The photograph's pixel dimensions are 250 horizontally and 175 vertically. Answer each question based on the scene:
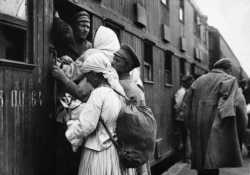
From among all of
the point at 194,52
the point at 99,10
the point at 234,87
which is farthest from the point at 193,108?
the point at 194,52

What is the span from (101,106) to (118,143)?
384mm

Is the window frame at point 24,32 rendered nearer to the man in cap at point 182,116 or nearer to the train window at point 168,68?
the man in cap at point 182,116

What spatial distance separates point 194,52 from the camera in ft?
48.8

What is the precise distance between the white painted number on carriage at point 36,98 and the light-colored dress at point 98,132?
0.94m

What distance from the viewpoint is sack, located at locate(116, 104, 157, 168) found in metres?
2.99

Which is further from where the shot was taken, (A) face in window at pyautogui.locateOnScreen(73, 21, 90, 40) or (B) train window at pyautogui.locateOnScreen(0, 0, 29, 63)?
(A) face in window at pyautogui.locateOnScreen(73, 21, 90, 40)

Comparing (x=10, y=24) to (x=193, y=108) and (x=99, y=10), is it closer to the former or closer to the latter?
(x=99, y=10)

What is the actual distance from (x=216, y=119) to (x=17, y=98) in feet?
11.2

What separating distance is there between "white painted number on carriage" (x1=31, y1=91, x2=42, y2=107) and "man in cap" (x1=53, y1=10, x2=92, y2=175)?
0.80 feet

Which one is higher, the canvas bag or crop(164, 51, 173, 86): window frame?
crop(164, 51, 173, 86): window frame

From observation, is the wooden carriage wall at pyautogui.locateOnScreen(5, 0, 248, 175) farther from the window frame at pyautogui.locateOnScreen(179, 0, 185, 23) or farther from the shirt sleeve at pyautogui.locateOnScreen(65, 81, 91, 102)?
the window frame at pyautogui.locateOnScreen(179, 0, 185, 23)

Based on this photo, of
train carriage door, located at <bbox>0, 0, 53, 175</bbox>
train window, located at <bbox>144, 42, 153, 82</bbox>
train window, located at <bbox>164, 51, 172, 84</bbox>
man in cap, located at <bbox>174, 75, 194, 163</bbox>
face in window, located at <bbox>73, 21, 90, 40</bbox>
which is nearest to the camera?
train carriage door, located at <bbox>0, 0, 53, 175</bbox>

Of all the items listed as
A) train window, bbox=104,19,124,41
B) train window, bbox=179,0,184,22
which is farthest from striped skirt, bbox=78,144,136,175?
train window, bbox=179,0,184,22

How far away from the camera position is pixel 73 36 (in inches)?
172
